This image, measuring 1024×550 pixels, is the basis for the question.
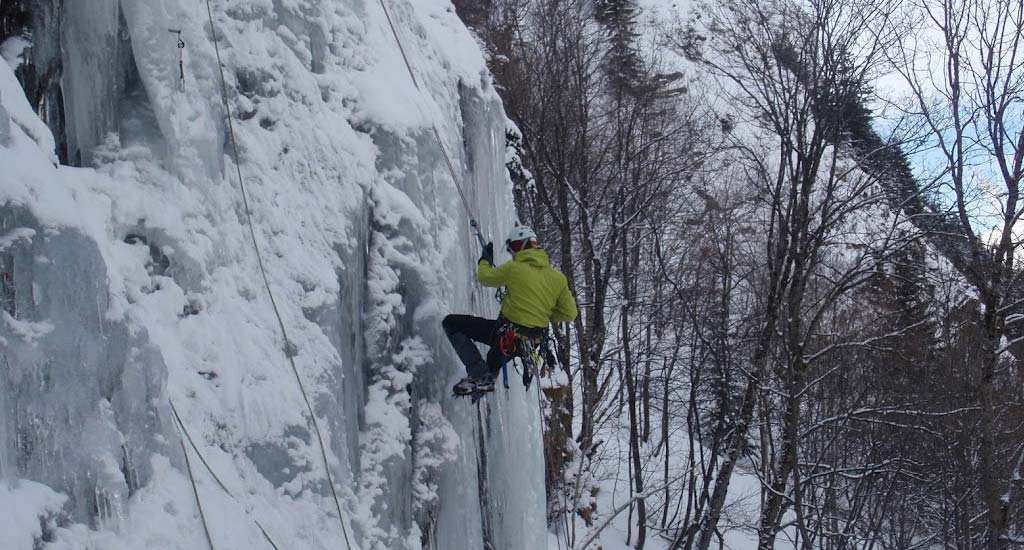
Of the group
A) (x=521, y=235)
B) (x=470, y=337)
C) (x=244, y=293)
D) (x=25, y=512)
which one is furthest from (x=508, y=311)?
(x=25, y=512)

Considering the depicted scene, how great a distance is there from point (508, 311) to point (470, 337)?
13.0 inches

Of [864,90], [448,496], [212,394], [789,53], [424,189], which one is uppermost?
[789,53]

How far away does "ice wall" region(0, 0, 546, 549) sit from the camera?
2.75 meters

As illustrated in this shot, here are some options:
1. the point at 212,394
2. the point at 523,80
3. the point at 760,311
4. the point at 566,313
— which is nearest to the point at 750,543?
the point at 760,311

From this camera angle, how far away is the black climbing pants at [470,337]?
→ 17.3 ft

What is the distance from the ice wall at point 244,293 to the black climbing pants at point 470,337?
0.20m

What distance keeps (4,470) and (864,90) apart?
11468mm

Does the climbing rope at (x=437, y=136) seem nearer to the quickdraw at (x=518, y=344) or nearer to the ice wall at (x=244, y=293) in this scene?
the ice wall at (x=244, y=293)

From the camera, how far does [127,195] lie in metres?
3.74

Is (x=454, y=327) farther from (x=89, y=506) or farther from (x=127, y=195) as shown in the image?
(x=89, y=506)

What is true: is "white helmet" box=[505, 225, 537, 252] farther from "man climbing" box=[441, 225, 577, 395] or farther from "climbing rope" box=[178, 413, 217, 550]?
"climbing rope" box=[178, 413, 217, 550]

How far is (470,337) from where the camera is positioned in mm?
5324

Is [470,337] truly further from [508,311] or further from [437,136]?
[437,136]

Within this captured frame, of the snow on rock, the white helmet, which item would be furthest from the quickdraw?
the snow on rock
